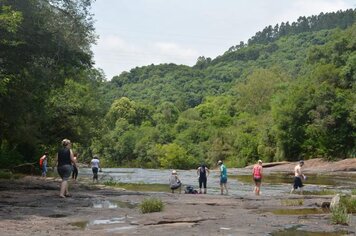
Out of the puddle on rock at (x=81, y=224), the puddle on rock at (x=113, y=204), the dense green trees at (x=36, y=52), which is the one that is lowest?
the puddle on rock at (x=81, y=224)

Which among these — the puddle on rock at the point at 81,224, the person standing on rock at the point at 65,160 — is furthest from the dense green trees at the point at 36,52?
the puddle on rock at the point at 81,224

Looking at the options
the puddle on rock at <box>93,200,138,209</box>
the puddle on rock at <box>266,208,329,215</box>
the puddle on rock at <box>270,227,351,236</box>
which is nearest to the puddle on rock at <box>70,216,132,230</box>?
the puddle on rock at <box>93,200,138,209</box>

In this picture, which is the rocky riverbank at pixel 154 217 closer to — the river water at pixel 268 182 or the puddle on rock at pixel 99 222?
the puddle on rock at pixel 99 222

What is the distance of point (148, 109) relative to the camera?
163000 mm

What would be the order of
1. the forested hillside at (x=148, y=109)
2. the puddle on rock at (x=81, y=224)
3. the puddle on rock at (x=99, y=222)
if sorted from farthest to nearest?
the forested hillside at (x=148, y=109), the puddle on rock at (x=99, y=222), the puddle on rock at (x=81, y=224)

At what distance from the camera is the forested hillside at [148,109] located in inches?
946

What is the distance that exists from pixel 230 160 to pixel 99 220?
8556cm

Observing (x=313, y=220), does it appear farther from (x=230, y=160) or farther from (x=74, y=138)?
(x=230, y=160)

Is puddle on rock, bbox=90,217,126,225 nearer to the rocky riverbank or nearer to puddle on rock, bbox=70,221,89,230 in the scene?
the rocky riverbank

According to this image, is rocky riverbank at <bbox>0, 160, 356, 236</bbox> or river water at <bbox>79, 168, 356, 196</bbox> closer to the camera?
rocky riverbank at <bbox>0, 160, 356, 236</bbox>

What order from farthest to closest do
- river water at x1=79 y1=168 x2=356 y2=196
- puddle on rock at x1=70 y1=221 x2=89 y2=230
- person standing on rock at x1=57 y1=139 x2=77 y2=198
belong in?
river water at x1=79 y1=168 x2=356 y2=196 → person standing on rock at x1=57 y1=139 x2=77 y2=198 → puddle on rock at x1=70 y1=221 x2=89 y2=230

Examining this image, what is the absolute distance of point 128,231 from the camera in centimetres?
1284

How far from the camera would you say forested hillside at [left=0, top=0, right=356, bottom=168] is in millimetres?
24041

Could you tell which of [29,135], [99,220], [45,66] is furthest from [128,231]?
[29,135]
